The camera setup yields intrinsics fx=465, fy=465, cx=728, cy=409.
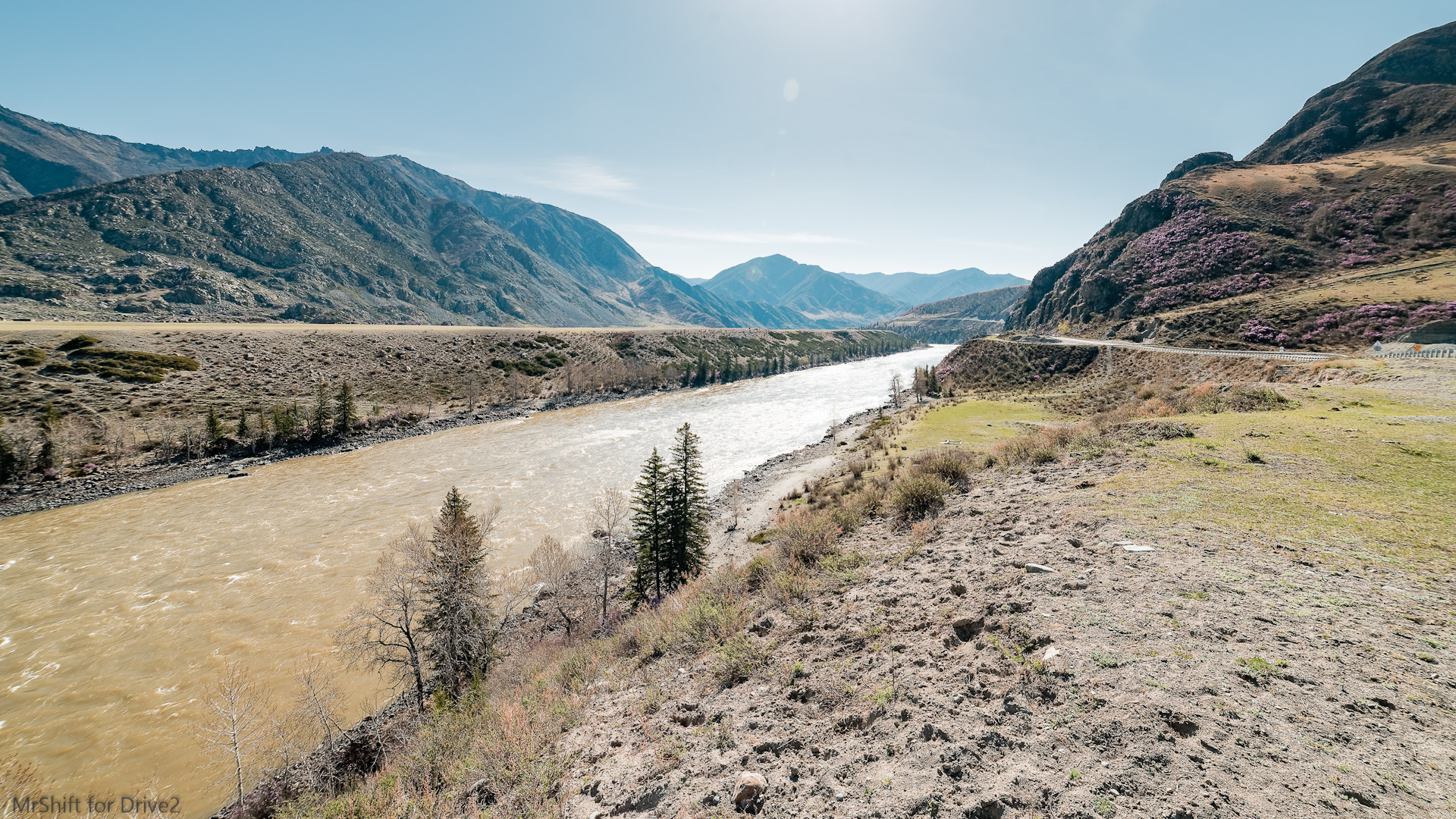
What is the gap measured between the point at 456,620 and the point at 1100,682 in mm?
15562

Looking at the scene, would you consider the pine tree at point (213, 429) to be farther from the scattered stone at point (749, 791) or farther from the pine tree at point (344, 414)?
the scattered stone at point (749, 791)

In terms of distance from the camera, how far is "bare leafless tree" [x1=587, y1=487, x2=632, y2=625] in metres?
18.2

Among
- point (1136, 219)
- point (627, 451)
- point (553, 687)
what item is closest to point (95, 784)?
point (553, 687)

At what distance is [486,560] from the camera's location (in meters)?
23.0

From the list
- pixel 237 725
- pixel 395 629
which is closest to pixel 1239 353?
pixel 395 629

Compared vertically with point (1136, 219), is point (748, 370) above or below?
below

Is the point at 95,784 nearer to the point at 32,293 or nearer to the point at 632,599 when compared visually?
the point at 632,599

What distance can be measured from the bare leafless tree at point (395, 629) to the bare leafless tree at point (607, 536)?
5.66 meters

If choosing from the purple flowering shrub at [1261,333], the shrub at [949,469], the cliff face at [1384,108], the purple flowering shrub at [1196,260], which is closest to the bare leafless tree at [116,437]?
the shrub at [949,469]

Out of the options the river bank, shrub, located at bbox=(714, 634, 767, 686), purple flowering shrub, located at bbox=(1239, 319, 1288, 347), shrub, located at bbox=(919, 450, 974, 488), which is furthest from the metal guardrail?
the river bank

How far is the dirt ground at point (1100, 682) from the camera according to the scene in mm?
4062

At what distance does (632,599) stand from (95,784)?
14.7 meters

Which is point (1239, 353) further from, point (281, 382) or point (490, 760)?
point (281, 382)

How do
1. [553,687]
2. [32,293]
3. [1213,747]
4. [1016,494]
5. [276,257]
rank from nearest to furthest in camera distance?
[1213,747] → [553,687] → [1016,494] → [32,293] → [276,257]
